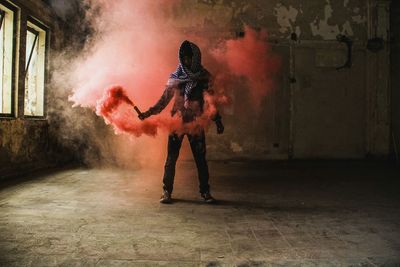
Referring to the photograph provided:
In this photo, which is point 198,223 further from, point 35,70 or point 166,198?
point 35,70

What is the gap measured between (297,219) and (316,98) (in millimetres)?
7109

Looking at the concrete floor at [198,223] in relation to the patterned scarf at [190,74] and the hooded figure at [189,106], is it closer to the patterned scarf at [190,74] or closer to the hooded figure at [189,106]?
the hooded figure at [189,106]

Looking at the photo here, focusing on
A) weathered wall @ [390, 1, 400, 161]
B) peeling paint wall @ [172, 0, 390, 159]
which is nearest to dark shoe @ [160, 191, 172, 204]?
peeling paint wall @ [172, 0, 390, 159]

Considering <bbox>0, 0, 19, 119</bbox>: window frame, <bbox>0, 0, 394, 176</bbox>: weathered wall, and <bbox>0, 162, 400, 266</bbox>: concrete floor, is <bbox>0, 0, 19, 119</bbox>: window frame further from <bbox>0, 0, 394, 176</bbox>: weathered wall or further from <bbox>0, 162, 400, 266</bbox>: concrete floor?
<bbox>0, 0, 394, 176</bbox>: weathered wall

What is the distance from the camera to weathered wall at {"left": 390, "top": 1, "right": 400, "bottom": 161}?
33.6ft

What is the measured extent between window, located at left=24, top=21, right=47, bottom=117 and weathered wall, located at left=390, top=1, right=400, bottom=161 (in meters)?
9.76

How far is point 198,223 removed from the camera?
13.0 ft

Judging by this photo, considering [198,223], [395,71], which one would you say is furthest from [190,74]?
[395,71]

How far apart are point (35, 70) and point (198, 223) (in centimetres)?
645

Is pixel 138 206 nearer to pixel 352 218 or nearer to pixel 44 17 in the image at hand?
pixel 352 218

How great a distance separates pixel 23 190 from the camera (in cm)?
571

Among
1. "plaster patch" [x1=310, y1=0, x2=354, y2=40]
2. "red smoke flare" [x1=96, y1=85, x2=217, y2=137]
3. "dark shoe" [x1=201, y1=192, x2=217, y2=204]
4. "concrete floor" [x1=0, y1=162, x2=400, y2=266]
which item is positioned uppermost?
"plaster patch" [x1=310, y1=0, x2=354, y2=40]

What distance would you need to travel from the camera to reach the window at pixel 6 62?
22.3 ft

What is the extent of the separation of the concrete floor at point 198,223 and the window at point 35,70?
6.92 feet
